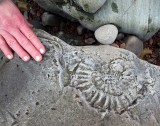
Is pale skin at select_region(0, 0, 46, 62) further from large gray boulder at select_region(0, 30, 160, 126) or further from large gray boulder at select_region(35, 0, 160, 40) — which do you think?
large gray boulder at select_region(35, 0, 160, 40)

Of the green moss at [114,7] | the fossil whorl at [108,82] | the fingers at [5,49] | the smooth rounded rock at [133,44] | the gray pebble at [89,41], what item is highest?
the fingers at [5,49]

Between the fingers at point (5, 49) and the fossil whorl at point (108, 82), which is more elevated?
the fingers at point (5, 49)

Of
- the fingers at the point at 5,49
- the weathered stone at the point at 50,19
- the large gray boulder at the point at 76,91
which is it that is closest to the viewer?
the large gray boulder at the point at 76,91

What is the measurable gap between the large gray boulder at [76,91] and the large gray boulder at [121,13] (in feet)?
1.08

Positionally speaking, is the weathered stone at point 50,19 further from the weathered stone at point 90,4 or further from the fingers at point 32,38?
the fingers at point 32,38

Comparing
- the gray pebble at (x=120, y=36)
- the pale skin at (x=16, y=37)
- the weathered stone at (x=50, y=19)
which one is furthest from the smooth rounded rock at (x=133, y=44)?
the pale skin at (x=16, y=37)

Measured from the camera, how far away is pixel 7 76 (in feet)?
3.78

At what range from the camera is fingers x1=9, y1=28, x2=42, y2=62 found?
3.81 feet

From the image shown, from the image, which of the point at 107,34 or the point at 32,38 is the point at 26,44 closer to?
the point at 32,38

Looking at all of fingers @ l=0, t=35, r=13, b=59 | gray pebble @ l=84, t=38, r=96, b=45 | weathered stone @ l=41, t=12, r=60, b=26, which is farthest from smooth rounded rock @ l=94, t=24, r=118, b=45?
fingers @ l=0, t=35, r=13, b=59

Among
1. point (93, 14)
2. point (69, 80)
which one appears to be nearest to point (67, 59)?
point (69, 80)

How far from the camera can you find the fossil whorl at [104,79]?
111 centimetres

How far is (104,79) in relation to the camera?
44.7 inches

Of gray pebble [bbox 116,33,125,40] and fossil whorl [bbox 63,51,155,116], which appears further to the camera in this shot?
gray pebble [bbox 116,33,125,40]
